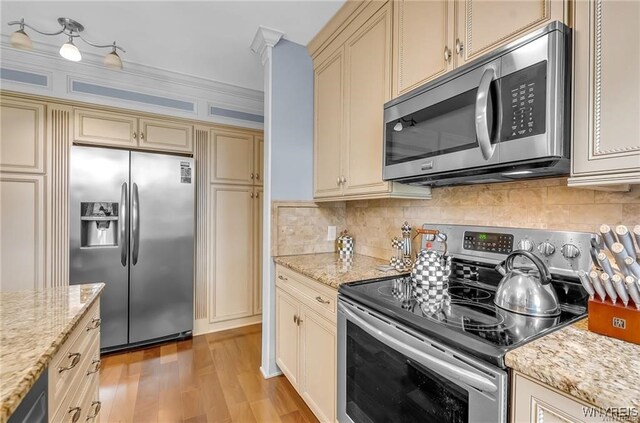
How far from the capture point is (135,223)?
8.35 ft

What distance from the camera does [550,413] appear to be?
25.4 inches

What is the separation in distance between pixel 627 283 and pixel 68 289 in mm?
2047

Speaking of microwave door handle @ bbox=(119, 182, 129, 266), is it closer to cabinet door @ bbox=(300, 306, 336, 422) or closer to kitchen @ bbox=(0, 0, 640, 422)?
kitchen @ bbox=(0, 0, 640, 422)

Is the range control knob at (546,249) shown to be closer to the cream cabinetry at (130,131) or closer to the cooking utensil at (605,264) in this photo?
A: the cooking utensil at (605,264)

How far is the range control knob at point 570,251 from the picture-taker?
109 cm

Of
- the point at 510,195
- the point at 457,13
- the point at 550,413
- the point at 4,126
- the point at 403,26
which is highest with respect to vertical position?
the point at 403,26

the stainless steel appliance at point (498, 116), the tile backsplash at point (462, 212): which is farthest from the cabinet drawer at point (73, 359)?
the stainless steel appliance at point (498, 116)

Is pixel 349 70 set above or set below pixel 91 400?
above

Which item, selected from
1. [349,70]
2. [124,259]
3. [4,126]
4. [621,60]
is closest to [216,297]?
[124,259]

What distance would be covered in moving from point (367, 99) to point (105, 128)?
2.41 metres

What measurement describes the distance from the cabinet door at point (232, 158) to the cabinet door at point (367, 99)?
5.30 ft

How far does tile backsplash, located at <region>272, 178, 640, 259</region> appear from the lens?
1081 mm

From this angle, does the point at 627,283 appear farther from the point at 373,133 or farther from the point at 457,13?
the point at 373,133

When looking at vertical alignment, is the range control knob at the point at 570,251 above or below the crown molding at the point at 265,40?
below
